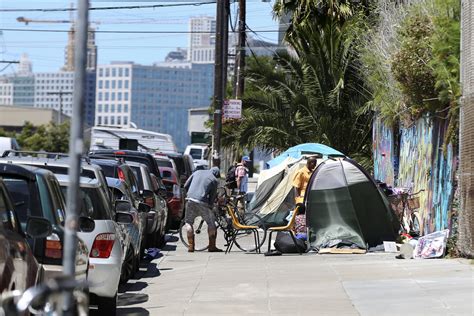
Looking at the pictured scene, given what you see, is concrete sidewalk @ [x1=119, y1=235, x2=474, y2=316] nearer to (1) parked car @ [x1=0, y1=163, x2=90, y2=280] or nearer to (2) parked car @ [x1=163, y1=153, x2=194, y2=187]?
(1) parked car @ [x1=0, y1=163, x2=90, y2=280]

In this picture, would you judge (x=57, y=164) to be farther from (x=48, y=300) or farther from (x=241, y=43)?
(x=241, y=43)

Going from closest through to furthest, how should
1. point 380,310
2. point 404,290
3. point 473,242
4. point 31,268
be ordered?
point 31,268 < point 380,310 < point 404,290 < point 473,242

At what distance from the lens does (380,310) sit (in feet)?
33.7

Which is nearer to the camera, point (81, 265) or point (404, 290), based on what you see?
point (81, 265)

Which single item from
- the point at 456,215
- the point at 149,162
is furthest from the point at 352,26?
the point at 456,215

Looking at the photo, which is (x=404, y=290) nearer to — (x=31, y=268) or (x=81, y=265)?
(x=81, y=265)

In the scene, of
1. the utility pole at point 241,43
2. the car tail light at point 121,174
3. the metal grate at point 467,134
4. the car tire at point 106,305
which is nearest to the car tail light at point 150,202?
the car tail light at point 121,174

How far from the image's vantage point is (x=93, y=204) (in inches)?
430

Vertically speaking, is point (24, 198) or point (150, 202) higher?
point (24, 198)

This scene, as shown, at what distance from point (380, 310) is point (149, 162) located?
13.0 m

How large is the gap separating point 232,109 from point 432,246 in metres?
11.4

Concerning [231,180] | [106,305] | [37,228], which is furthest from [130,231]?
[231,180]

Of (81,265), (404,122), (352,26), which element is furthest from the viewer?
(352,26)

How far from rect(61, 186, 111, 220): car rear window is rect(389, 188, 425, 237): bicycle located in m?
8.52
